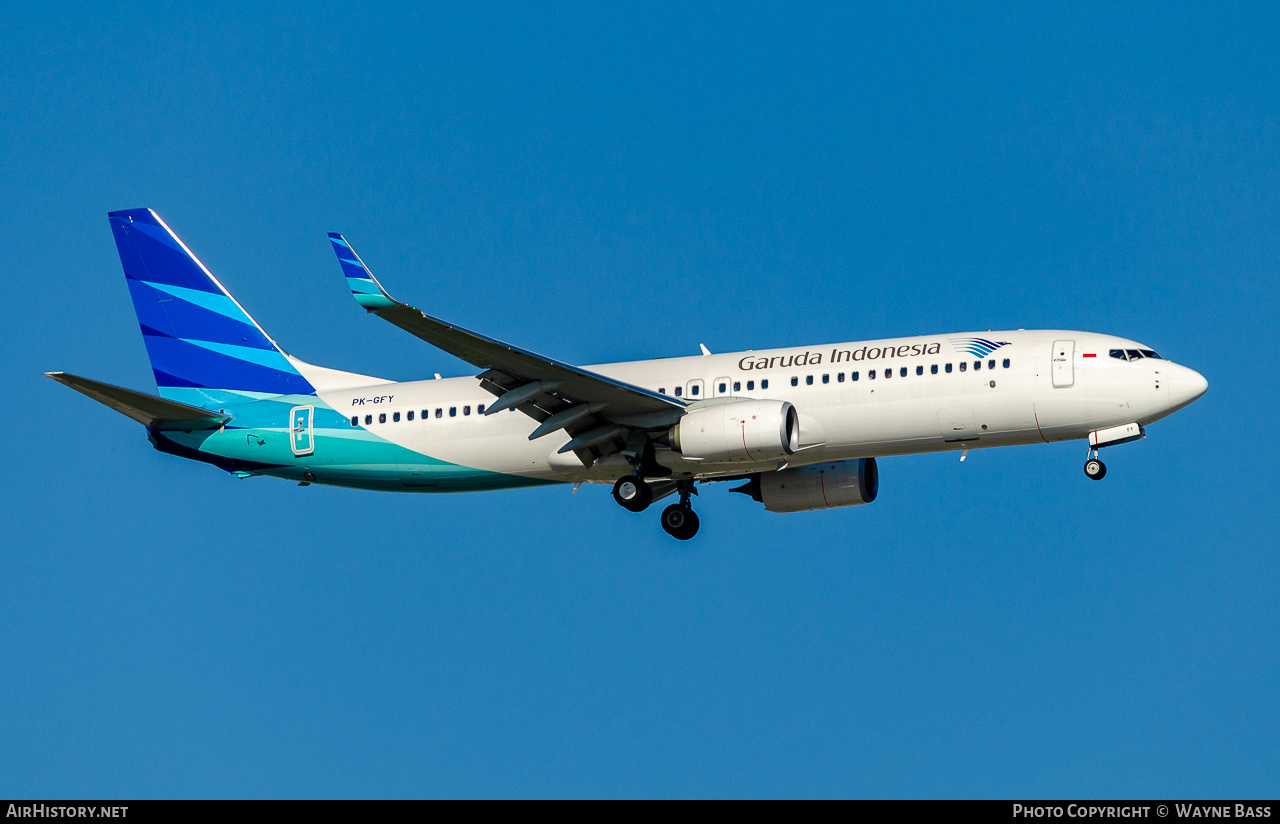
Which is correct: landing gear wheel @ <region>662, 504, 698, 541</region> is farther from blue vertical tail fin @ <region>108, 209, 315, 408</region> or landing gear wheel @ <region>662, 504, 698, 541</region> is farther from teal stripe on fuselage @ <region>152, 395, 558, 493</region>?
blue vertical tail fin @ <region>108, 209, 315, 408</region>

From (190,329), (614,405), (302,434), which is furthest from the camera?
(190,329)

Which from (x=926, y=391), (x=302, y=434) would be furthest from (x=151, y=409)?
(x=926, y=391)

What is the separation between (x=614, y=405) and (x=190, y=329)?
14.2 metres

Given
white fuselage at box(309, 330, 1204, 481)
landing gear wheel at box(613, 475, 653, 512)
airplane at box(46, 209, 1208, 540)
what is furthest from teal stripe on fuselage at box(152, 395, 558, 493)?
landing gear wheel at box(613, 475, 653, 512)

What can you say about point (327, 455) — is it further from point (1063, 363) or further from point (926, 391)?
point (1063, 363)

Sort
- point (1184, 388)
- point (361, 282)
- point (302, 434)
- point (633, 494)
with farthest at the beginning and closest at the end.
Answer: point (302, 434) < point (633, 494) < point (1184, 388) < point (361, 282)

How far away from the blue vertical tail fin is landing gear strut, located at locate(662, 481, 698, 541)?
417 inches

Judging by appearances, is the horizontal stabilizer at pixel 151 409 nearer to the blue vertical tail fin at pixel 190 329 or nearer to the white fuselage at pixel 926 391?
the blue vertical tail fin at pixel 190 329

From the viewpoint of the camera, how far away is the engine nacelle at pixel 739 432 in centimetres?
3403

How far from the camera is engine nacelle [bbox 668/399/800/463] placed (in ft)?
112

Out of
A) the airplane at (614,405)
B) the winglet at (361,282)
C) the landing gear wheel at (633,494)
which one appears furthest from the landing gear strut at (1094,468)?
the winglet at (361,282)

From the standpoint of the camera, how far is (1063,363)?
3438 cm

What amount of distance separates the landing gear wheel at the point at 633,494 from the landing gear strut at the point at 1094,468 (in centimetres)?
1067
